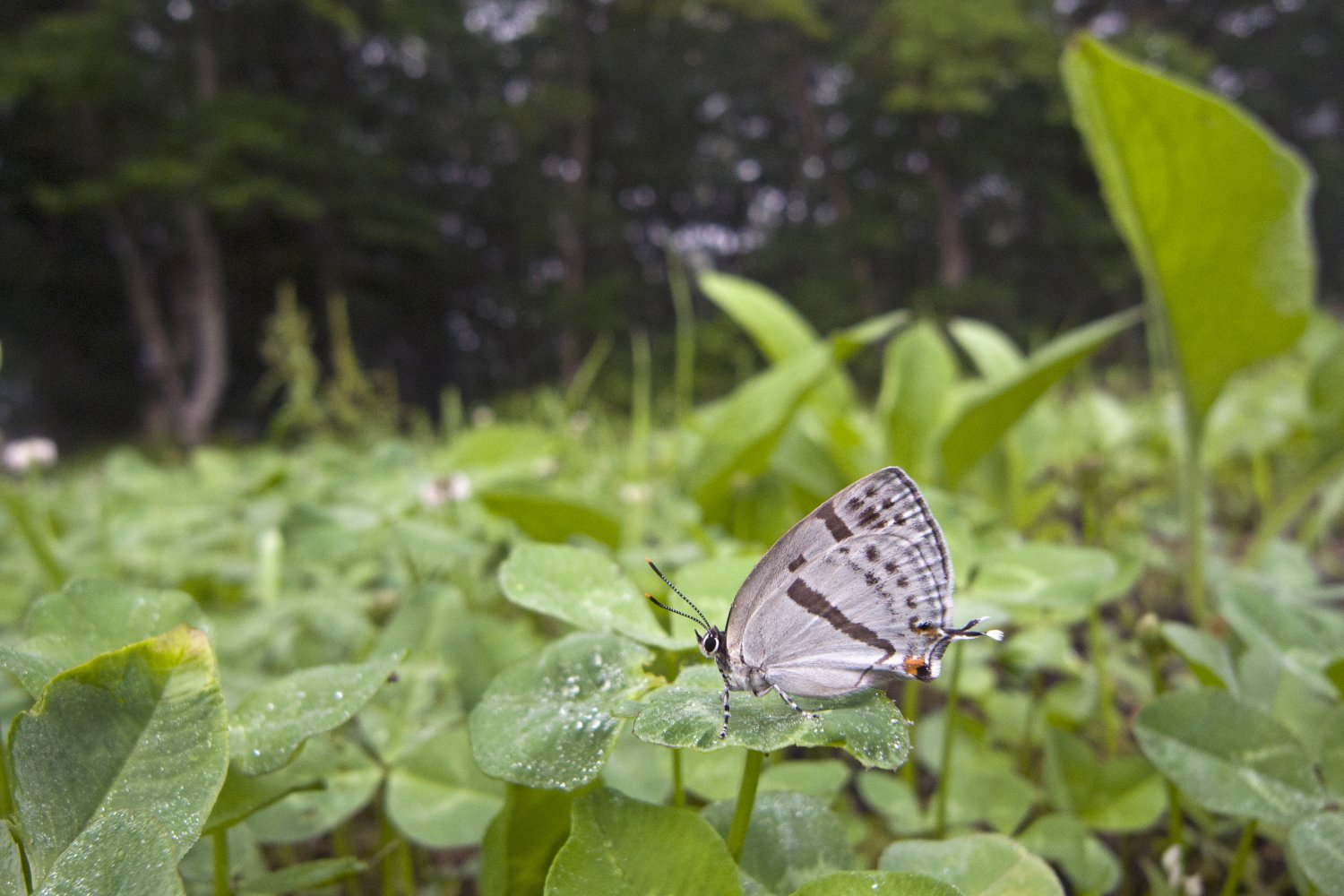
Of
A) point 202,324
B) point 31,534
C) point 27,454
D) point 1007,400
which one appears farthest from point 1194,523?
point 202,324

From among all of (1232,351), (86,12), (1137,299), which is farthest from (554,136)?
(1232,351)

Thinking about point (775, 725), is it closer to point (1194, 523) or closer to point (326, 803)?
point (326, 803)

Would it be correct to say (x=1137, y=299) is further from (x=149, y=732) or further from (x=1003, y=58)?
(x=149, y=732)

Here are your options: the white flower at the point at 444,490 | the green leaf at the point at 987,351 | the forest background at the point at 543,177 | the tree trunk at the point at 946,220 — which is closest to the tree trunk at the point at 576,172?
the forest background at the point at 543,177

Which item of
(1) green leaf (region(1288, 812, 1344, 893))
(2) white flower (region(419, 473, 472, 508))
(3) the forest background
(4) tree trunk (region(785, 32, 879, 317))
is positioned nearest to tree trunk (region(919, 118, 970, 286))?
(3) the forest background

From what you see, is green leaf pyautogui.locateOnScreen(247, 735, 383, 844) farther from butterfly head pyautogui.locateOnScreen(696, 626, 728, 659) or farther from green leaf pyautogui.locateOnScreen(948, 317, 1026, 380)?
green leaf pyautogui.locateOnScreen(948, 317, 1026, 380)
